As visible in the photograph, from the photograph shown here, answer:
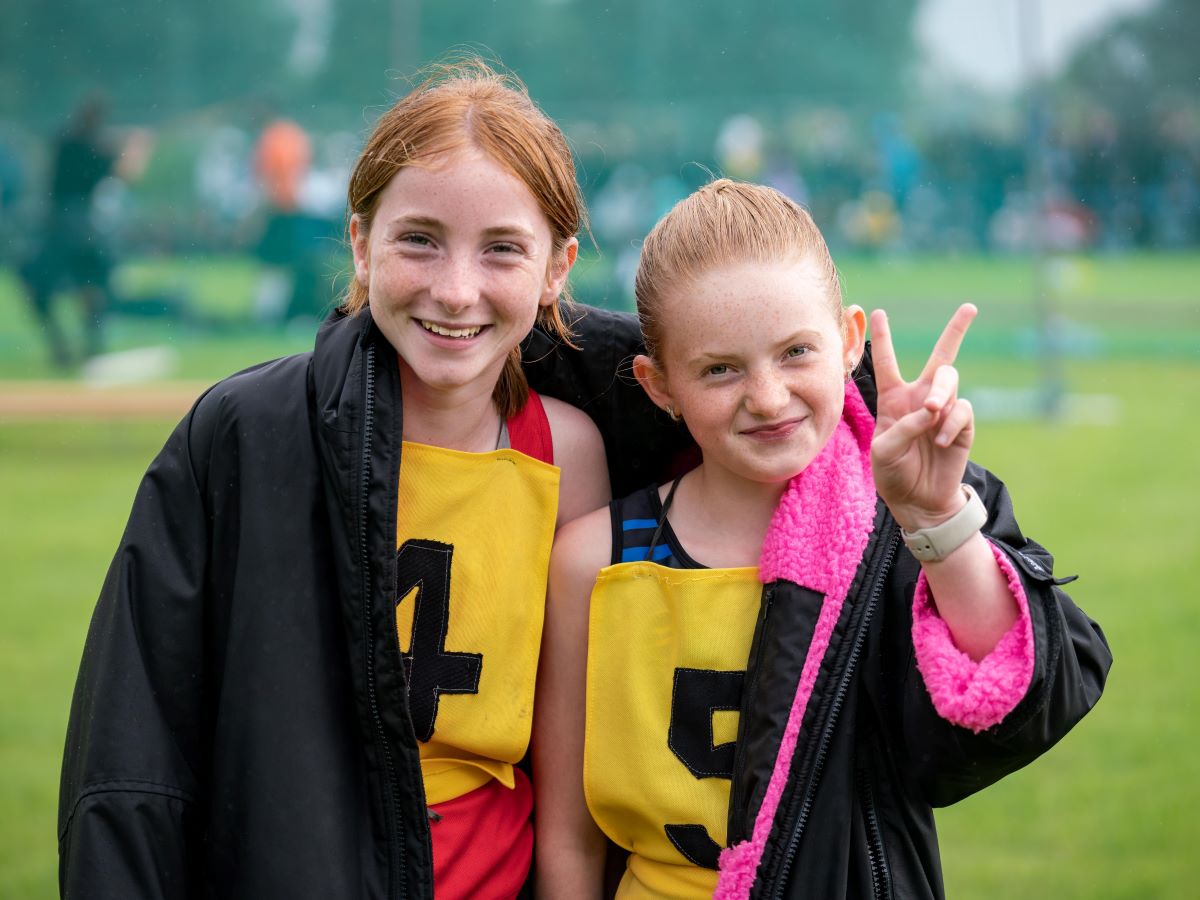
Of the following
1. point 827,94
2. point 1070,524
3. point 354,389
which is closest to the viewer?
point 354,389

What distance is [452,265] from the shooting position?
1921 millimetres

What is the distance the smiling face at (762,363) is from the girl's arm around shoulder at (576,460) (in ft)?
0.97

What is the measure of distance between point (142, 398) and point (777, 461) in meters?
7.65

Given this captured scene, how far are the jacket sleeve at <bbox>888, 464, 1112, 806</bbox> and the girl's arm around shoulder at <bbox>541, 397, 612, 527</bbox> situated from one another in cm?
58

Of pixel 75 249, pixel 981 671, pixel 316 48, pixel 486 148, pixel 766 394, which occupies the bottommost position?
pixel 981 671

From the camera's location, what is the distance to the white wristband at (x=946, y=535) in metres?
1.58

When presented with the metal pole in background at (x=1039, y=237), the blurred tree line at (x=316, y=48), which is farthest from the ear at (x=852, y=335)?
the blurred tree line at (x=316, y=48)

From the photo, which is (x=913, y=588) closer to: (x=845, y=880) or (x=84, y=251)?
(x=845, y=880)

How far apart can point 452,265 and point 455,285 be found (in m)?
0.04

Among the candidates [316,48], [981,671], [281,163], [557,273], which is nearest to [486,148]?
[557,273]

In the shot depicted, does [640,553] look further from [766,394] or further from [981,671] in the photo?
[981,671]

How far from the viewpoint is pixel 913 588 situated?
1.73 meters

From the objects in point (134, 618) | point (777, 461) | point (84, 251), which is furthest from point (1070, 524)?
point (84, 251)

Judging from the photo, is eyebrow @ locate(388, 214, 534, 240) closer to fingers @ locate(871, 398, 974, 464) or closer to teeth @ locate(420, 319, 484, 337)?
teeth @ locate(420, 319, 484, 337)
